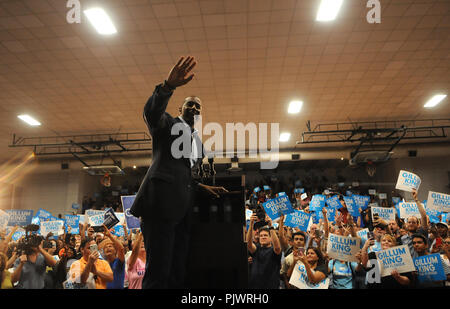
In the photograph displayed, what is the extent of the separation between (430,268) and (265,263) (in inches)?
64.4

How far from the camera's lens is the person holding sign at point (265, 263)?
3377 millimetres

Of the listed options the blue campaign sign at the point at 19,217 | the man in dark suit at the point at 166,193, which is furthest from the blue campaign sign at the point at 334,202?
the blue campaign sign at the point at 19,217

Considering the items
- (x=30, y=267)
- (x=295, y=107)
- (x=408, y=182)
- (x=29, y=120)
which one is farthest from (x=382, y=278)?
(x=29, y=120)

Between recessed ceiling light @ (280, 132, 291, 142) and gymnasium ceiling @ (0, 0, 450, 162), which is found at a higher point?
gymnasium ceiling @ (0, 0, 450, 162)

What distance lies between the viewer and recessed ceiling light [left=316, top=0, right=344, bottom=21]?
15.6 ft

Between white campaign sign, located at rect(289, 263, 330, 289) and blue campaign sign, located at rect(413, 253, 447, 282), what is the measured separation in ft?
3.08

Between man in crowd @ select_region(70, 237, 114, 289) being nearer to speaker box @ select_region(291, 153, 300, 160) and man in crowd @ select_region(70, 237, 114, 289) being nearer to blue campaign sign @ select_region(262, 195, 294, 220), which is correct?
blue campaign sign @ select_region(262, 195, 294, 220)

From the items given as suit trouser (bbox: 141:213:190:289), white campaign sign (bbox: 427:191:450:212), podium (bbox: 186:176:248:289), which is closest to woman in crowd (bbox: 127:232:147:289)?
podium (bbox: 186:176:248:289)

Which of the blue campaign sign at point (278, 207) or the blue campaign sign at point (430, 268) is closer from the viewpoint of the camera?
the blue campaign sign at point (430, 268)

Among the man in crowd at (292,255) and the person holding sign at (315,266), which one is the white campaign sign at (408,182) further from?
the person holding sign at (315,266)

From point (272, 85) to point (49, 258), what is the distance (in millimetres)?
5549

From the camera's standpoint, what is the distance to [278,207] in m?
4.56

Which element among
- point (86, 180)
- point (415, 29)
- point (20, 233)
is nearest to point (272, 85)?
point (415, 29)

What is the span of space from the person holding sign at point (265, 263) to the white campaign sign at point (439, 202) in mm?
3402
